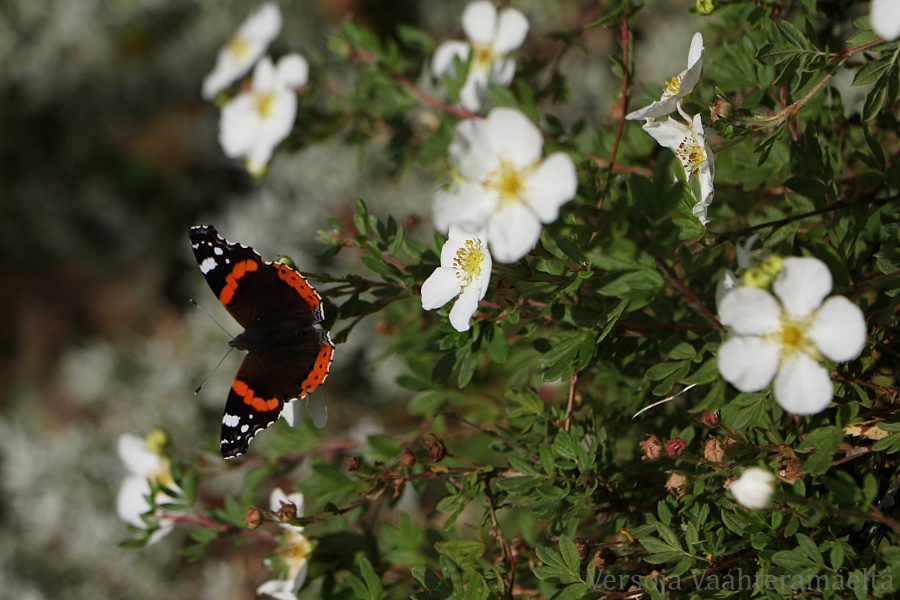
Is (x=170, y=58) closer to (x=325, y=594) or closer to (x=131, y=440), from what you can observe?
(x=131, y=440)

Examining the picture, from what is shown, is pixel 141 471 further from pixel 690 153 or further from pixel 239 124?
pixel 690 153

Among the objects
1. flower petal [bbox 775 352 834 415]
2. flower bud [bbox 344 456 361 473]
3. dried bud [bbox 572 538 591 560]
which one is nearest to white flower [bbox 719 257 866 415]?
flower petal [bbox 775 352 834 415]

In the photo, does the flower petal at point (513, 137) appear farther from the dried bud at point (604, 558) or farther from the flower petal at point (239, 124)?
the flower petal at point (239, 124)

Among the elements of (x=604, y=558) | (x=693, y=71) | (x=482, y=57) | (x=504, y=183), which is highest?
(x=482, y=57)

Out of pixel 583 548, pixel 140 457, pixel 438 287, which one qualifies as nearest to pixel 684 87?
pixel 438 287

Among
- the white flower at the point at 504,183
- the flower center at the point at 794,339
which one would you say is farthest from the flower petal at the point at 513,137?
the flower center at the point at 794,339
